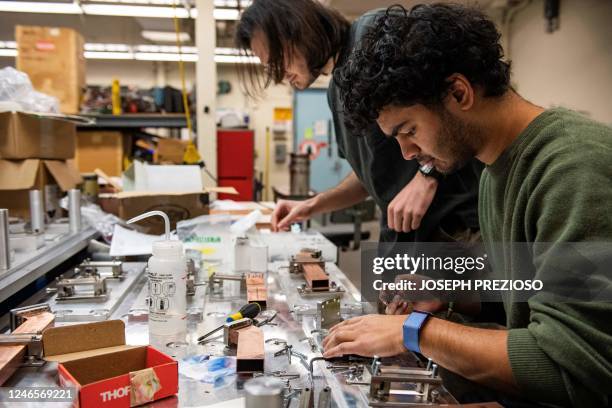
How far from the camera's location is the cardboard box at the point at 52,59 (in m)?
2.93

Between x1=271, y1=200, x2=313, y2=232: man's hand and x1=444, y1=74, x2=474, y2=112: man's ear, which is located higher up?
x1=444, y1=74, x2=474, y2=112: man's ear

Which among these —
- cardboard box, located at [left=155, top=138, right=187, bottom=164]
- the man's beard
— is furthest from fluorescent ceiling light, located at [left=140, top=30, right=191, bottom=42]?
the man's beard

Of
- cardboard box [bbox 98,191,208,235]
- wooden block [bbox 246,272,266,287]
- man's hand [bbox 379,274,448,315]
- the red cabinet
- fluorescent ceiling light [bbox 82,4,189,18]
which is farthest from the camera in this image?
the red cabinet

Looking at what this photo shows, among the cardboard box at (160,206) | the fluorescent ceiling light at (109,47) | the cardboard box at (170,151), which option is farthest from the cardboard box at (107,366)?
the fluorescent ceiling light at (109,47)

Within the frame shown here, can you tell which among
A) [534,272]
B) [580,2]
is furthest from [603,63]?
[534,272]

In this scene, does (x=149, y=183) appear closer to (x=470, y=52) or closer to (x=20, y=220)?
(x=20, y=220)

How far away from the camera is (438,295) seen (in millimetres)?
1066

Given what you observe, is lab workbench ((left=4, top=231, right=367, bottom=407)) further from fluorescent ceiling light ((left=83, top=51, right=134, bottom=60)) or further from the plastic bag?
fluorescent ceiling light ((left=83, top=51, right=134, bottom=60))

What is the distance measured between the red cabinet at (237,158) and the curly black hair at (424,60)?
358 cm

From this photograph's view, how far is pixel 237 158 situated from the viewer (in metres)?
4.43

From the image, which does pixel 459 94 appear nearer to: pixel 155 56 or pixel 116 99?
pixel 116 99

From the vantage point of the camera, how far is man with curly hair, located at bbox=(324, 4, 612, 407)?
609mm

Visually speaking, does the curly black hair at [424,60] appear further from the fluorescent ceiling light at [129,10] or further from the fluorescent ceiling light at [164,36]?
the fluorescent ceiling light at [164,36]

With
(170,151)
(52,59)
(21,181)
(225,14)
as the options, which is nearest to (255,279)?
(21,181)
